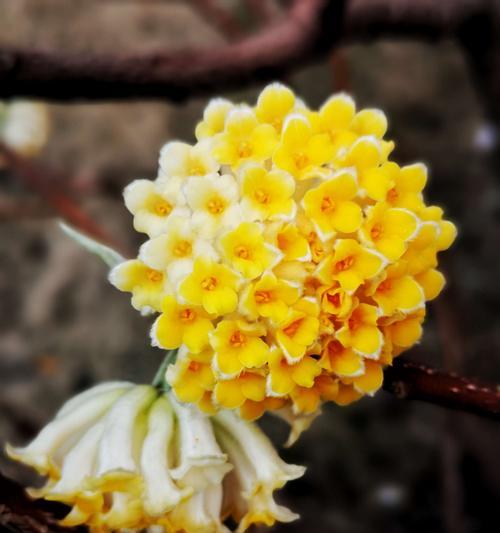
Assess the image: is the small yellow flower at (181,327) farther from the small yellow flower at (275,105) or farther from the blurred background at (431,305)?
the blurred background at (431,305)

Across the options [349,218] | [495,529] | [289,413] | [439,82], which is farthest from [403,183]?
[439,82]

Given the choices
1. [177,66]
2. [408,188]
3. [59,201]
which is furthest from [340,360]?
[59,201]

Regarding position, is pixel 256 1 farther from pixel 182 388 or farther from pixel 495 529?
pixel 182 388

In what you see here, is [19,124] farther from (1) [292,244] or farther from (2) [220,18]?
(1) [292,244]

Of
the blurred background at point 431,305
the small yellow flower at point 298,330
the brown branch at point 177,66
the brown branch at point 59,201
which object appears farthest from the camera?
the blurred background at point 431,305

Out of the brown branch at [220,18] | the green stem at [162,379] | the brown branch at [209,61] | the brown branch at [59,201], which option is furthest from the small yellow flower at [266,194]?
the brown branch at [220,18]

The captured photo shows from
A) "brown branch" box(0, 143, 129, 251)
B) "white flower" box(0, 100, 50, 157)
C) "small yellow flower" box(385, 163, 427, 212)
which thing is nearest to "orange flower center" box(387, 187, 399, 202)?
"small yellow flower" box(385, 163, 427, 212)
